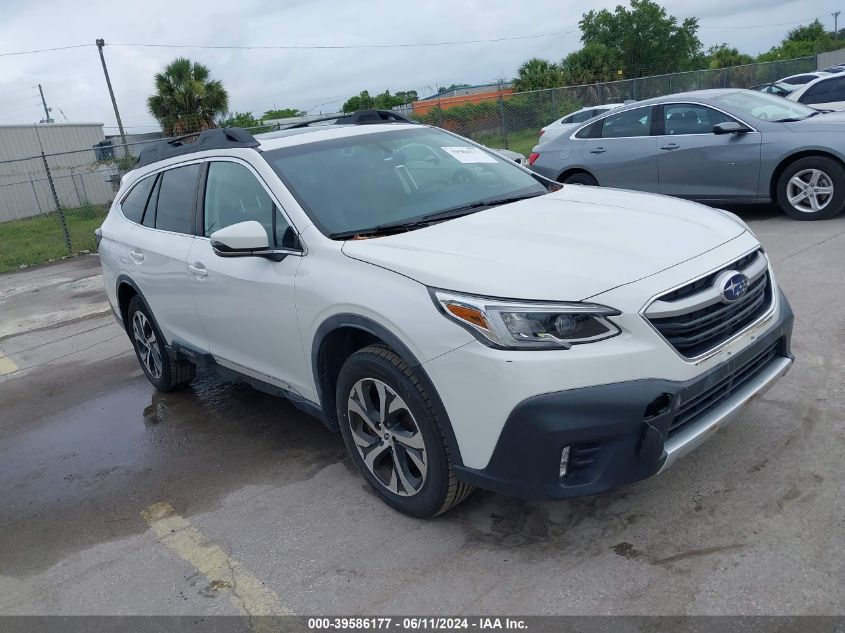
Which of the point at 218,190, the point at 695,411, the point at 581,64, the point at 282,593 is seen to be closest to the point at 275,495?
the point at 282,593

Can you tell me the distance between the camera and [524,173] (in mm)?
4617

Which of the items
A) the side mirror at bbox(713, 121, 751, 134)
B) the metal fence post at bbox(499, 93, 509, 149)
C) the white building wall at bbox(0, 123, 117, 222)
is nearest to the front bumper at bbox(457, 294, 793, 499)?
the side mirror at bbox(713, 121, 751, 134)

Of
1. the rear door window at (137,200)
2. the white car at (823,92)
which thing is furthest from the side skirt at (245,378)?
the white car at (823,92)

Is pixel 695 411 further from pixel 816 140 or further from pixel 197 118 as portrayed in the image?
pixel 197 118

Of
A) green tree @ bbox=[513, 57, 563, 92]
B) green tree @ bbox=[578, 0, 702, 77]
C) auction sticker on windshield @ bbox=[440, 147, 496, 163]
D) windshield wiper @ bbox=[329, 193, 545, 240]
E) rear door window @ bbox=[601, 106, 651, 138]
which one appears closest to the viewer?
windshield wiper @ bbox=[329, 193, 545, 240]

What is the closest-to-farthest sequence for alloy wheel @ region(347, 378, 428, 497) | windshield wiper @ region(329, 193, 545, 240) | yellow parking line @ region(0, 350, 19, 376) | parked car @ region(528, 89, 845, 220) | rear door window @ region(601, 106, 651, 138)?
1. alloy wheel @ region(347, 378, 428, 497)
2. windshield wiper @ region(329, 193, 545, 240)
3. yellow parking line @ region(0, 350, 19, 376)
4. parked car @ region(528, 89, 845, 220)
5. rear door window @ region(601, 106, 651, 138)

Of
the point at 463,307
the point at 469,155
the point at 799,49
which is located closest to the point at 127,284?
the point at 469,155

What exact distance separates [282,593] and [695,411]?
1831 mm

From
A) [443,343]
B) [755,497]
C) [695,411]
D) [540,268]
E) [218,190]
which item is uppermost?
[218,190]

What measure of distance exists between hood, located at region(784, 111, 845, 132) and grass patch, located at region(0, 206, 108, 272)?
12380mm

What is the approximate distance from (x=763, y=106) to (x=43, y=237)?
15529mm

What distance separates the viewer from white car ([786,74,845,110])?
531 inches

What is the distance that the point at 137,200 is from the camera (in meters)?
5.56

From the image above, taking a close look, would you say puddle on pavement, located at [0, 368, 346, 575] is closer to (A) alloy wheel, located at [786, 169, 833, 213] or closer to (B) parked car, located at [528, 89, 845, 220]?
(B) parked car, located at [528, 89, 845, 220]
